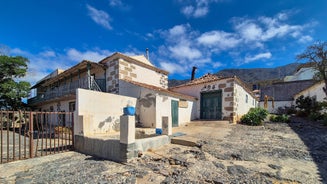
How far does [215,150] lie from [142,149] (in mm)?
2576

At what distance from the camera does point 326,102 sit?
11.9 m

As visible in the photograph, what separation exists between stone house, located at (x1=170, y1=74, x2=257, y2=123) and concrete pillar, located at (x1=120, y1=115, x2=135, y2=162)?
823 cm

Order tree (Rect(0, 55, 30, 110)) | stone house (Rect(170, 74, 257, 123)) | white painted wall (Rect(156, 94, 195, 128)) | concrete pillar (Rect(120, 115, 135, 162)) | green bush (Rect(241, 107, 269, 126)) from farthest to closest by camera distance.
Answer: tree (Rect(0, 55, 30, 110)), stone house (Rect(170, 74, 257, 123)), green bush (Rect(241, 107, 269, 126)), white painted wall (Rect(156, 94, 195, 128)), concrete pillar (Rect(120, 115, 135, 162))

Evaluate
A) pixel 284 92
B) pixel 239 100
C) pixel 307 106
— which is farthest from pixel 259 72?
pixel 239 100

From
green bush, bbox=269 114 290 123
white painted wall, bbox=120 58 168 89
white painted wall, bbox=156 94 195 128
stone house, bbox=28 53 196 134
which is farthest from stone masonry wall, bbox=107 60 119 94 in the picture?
green bush, bbox=269 114 290 123

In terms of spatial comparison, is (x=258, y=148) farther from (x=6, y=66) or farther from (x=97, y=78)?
(x=6, y=66)

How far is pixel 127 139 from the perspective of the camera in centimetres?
482

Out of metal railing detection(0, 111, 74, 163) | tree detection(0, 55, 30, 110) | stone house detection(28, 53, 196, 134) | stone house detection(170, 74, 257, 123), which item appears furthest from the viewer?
tree detection(0, 55, 30, 110)

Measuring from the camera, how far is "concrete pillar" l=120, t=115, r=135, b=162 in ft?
15.8

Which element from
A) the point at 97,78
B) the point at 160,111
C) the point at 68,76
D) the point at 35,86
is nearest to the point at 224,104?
the point at 160,111

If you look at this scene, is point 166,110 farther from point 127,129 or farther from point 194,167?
point 194,167

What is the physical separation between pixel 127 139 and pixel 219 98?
8.70 metres

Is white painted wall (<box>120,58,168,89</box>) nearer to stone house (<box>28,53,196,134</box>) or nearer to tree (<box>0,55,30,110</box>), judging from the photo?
stone house (<box>28,53,196,134</box>)

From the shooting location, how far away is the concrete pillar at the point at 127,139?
4820mm
